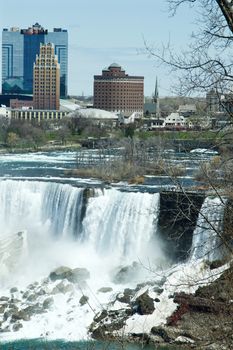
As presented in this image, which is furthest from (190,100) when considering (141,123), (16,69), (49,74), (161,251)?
(16,69)

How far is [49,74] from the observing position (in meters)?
92.1

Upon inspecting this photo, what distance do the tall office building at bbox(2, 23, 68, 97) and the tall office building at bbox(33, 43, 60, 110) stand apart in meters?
19.5

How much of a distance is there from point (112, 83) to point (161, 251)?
204ft

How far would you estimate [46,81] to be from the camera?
91375 mm

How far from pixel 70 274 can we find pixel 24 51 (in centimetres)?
10369

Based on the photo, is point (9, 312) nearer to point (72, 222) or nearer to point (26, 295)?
point (26, 295)

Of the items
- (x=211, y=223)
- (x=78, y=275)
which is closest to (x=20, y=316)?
(x=78, y=275)

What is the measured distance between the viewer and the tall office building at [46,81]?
88625 mm

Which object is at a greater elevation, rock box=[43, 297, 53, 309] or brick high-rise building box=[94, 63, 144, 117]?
brick high-rise building box=[94, 63, 144, 117]

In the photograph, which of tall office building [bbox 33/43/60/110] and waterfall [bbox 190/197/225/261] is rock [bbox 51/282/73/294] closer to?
waterfall [bbox 190/197/225/261]

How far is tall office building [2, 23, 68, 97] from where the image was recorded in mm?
113688

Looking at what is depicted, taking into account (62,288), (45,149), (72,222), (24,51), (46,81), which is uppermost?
(24,51)

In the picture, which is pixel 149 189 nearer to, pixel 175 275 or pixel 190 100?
pixel 175 275

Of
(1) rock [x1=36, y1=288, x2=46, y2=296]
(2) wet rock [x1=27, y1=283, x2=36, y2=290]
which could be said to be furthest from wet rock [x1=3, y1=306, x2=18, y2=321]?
(2) wet rock [x1=27, y1=283, x2=36, y2=290]
